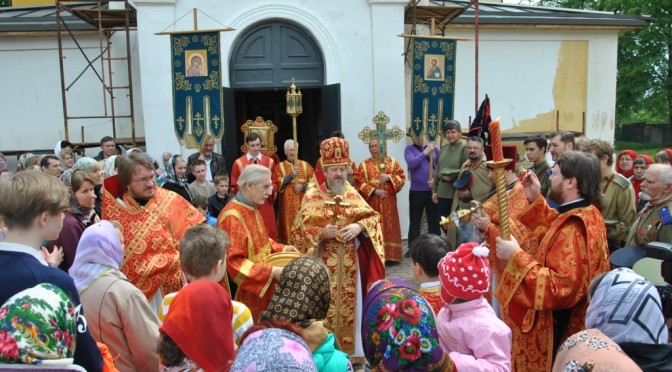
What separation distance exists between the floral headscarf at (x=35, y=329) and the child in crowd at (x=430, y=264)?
1718mm

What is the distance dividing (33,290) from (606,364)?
1816 mm

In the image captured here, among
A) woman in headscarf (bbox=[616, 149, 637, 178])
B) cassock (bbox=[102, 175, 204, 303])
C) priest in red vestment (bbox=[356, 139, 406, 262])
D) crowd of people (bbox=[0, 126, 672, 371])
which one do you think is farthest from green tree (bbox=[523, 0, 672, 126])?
cassock (bbox=[102, 175, 204, 303])

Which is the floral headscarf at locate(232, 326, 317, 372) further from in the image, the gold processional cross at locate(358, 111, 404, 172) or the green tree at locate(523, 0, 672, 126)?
the green tree at locate(523, 0, 672, 126)

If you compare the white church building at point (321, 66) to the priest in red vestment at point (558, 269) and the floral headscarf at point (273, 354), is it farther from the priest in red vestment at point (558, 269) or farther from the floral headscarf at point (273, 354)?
the floral headscarf at point (273, 354)

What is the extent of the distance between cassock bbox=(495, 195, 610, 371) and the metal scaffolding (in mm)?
7859

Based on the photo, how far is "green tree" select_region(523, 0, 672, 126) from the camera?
27000 millimetres

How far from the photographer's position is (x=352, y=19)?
394 inches

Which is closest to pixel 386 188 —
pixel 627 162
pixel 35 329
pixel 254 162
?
pixel 254 162

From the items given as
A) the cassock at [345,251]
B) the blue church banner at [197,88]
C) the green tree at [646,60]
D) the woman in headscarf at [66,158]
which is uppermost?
the green tree at [646,60]

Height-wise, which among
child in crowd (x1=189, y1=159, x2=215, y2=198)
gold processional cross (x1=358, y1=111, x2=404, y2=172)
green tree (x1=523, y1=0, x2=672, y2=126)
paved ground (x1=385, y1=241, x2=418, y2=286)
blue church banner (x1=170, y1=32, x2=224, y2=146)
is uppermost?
green tree (x1=523, y1=0, x2=672, y2=126)

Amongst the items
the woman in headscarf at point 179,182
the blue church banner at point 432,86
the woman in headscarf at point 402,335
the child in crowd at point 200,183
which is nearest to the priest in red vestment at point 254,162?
the woman in headscarf at point 179,182

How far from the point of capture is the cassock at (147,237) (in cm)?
394

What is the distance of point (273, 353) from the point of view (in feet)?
5.67

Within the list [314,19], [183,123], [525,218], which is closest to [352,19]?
[314,19]
